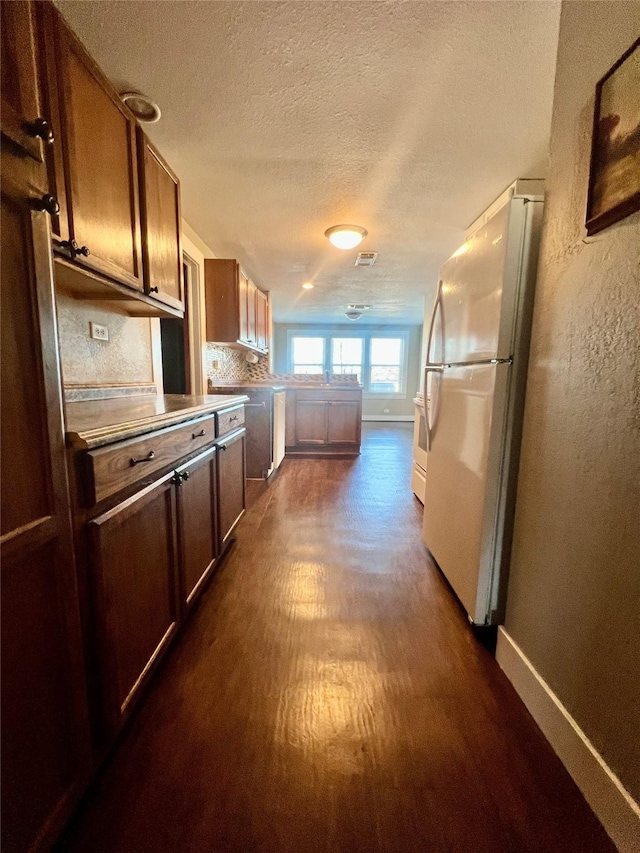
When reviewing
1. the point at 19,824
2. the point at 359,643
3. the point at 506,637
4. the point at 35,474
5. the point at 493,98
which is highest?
the point at 493,98

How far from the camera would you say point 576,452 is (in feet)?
3.24

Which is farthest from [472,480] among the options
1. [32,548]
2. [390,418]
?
[390,418]

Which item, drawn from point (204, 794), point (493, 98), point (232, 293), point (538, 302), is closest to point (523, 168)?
point (493, 98)

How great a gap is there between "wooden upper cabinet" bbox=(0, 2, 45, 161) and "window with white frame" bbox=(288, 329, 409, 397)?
790 centimetres

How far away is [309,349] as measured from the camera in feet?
28.1

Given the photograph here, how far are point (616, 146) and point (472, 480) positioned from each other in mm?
1132

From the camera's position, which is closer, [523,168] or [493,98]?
[493,98]

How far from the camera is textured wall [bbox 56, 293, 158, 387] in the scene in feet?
5.10

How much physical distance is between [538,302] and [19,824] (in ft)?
6.15

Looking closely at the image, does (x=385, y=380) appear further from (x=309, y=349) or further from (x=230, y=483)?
(x=230, y=483)

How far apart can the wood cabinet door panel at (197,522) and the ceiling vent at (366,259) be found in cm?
275

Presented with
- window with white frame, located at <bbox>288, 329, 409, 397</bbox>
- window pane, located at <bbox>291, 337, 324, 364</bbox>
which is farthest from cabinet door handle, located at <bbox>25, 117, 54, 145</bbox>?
window pane, located at <bbox>291, 337, 324, 364</bbox>

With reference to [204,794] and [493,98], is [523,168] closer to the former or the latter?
[493,98]

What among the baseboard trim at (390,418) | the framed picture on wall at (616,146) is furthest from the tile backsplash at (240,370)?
the baseboard trim at (390,418)
